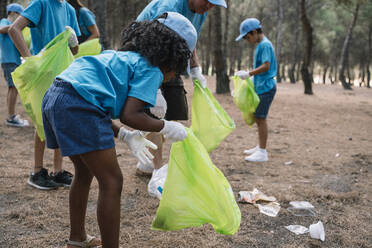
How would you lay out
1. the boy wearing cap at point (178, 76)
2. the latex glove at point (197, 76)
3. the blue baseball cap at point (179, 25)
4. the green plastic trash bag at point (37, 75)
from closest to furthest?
the blue baseball cap at point (179, 25)
the green plastic trash bag at point (37, 75)
the boy wearing cap at point (178, 76)
the latex glove at point (197, 76)

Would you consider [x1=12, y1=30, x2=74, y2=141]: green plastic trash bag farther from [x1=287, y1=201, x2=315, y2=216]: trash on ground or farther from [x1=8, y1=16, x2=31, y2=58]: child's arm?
[x1=287, y1=201, x2=315, y2=216]: trash on ground

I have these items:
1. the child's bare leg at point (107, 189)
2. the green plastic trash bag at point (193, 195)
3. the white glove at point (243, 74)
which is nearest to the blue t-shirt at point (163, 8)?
the green plastic trash bag at point (193, 195)

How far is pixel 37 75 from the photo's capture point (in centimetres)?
239

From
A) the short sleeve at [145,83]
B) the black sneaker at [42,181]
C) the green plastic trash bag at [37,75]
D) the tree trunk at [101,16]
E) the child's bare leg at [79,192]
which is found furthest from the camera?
the tree trunk at [101,16]

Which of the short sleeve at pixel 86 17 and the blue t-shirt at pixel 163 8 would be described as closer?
the blue t-shirt at pixel 163 8

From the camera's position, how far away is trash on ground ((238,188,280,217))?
256cm

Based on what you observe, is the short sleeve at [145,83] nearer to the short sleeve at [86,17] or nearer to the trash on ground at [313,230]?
the trash on ground at [313,230]

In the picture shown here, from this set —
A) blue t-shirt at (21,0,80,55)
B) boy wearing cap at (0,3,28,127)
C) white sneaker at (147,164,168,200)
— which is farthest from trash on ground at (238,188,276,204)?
boy wearing cap at (0,3,28,127)

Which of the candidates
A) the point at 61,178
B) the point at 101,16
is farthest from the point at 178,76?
the point at 101,16

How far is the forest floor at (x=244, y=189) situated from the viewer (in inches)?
83.2

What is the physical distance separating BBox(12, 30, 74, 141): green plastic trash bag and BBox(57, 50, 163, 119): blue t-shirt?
39.4 inches

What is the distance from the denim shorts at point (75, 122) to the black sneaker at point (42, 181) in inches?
57.3

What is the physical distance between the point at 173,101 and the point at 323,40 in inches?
1146

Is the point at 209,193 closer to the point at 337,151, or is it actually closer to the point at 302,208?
the point at 302,208
